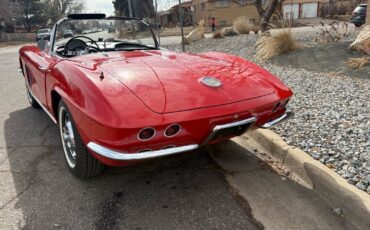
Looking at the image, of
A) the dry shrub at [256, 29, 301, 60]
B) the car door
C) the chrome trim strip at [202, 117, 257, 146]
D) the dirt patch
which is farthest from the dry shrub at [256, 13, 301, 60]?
the chrome trim strip at [202, 117, 257, 146]

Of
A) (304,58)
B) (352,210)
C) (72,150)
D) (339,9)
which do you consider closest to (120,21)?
(72,150)

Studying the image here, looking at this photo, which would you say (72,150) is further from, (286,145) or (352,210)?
(352,210)

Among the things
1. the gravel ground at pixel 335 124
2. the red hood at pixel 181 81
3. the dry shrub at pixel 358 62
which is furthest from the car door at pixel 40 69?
the dry shrub at pixel 358 62

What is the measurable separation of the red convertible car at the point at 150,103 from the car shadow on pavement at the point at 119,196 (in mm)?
241

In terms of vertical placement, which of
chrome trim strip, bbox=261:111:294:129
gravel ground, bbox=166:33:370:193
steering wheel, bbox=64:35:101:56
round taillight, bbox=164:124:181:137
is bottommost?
gravel ground, bbox=166:33:370:193

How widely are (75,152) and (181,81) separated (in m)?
1.05

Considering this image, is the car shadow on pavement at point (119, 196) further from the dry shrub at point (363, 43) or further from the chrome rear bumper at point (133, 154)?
the dry shrub at point (363, 43)

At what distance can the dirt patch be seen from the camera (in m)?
6.15

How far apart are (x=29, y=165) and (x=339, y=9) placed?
4380cm

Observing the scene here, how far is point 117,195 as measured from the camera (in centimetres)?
273

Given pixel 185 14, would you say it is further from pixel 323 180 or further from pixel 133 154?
pixel 133 154

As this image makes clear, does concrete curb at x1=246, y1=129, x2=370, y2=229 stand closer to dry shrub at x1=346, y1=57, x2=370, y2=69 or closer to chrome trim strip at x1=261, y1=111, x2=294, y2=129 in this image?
chrome trim strip at x1=261, y1=111, x2=294, y2=129

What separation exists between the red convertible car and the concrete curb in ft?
1.48

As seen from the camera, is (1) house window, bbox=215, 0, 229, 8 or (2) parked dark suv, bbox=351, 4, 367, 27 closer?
(2) parked dark suv, bbox=351, 4, 367, 27
